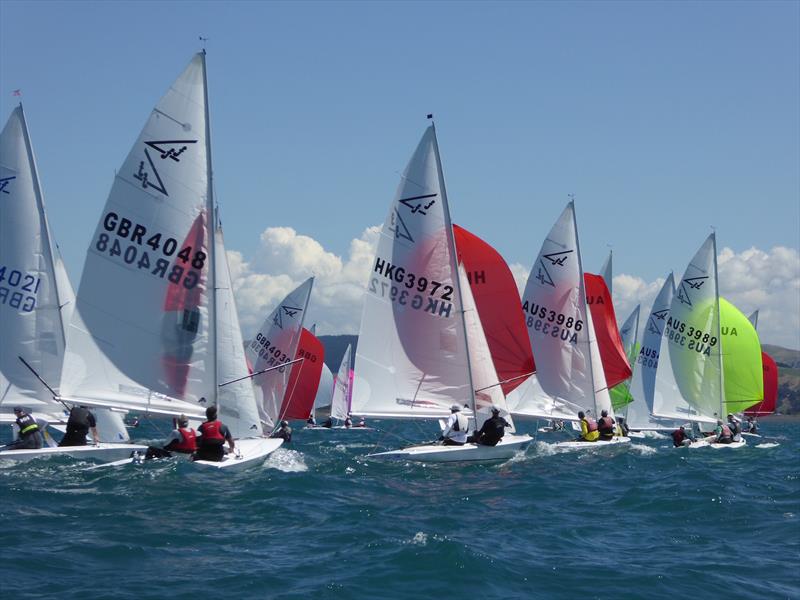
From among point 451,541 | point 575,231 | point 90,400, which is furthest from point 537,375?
point 451,541

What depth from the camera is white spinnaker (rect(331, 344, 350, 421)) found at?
187ft

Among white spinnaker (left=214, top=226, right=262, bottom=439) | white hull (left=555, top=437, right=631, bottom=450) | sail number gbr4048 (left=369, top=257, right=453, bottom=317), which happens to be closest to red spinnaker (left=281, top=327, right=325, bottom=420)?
white hull (left=555, top=437, right=631, bottom=450)

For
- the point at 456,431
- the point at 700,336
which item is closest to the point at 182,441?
the point at 456,431

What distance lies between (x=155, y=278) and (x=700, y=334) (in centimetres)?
2283

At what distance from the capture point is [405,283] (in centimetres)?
2178

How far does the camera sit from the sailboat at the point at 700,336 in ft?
112

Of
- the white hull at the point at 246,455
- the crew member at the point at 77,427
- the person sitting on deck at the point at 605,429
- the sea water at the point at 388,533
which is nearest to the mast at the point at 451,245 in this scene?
the sea water at the point at 388,533

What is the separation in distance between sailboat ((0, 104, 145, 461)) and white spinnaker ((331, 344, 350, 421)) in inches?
1435

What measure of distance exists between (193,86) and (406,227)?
6241mm

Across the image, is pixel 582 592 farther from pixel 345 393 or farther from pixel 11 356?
pixel 345 393

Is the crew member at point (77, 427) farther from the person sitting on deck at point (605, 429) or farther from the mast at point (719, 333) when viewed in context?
the mast at point (719, 333)

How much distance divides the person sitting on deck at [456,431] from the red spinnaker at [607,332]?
1291 cm

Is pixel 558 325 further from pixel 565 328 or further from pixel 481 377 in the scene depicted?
pixel 481 377

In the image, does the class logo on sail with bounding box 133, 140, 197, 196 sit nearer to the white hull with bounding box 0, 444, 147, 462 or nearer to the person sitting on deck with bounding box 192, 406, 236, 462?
the person sitting on deck with bounding box 192, 406, 236, 462
